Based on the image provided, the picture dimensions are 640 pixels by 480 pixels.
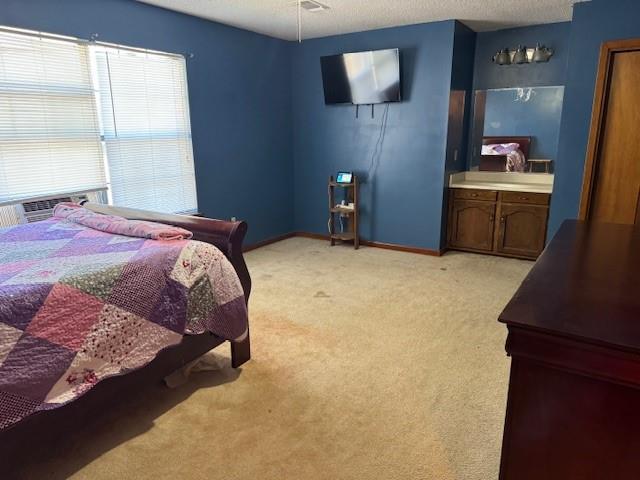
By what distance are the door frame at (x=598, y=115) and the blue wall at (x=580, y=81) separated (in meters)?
0.05

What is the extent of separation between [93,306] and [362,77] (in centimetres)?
397

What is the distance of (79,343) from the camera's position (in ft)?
5.41

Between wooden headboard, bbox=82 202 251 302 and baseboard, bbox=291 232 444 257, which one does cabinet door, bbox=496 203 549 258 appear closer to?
baseboard, bbox=291 232 444 257

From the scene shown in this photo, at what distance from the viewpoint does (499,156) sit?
496 centimetres

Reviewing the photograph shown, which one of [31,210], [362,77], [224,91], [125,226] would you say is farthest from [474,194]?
[31,210]

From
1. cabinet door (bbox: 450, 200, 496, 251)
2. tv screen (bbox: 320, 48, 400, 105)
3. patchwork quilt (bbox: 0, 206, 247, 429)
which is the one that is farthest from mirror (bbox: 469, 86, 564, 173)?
patchwork quilt (bbox: 0, 206, 247, 429)

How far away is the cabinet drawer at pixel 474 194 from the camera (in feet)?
15.4

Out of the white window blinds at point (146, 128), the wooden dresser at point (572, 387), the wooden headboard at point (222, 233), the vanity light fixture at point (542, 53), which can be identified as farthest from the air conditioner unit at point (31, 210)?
the vanity light fixture at point (542, 53)

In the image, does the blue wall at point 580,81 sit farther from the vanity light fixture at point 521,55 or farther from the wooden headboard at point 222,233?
the wooden headboard at point 222,233

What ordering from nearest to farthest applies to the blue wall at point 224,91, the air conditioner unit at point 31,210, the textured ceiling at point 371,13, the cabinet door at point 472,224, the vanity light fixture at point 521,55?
1. the air conditioner unit at point 31,210
2. the blue wall at point 224,91
3. the textured ceiling at point 371,13
4. the vanity light fixture at point 521,55
5. the cabinet door at point 472,224

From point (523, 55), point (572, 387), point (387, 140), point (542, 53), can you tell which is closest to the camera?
point (572, 387)

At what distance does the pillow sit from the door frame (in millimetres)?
1132

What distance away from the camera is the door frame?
3521 millimetres

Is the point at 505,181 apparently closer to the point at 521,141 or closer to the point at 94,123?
the point at 521,141
